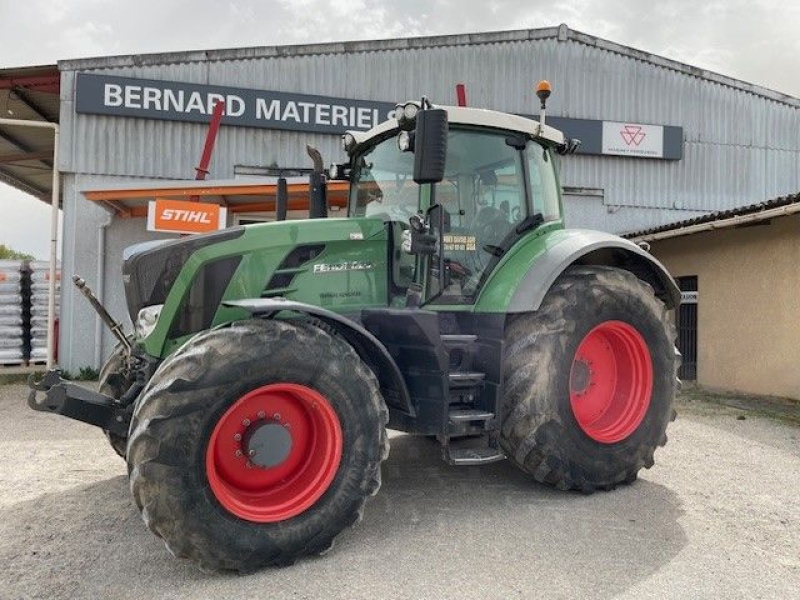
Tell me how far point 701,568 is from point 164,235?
402 inches

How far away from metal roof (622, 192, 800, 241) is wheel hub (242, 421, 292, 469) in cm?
702

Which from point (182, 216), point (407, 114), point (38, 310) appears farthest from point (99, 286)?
point (407, 114)

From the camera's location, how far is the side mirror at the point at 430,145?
3439mm

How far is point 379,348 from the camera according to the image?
136 inches

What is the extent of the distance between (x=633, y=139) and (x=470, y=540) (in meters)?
11.7

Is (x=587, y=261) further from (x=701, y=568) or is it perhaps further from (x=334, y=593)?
(x=334, y=593)

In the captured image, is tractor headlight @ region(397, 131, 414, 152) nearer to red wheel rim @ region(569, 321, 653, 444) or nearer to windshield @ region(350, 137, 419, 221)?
windshield @ region(350, 137, 419, 221)

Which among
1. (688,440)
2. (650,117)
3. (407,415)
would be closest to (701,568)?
(407,415)

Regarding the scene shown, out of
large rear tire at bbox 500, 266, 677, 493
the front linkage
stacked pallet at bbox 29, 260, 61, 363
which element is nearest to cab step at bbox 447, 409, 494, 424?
large rear tire at bbox 500, 266, 677, 493

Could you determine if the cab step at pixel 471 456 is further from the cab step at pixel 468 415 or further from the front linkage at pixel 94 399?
the front linkage at pixel 94 399

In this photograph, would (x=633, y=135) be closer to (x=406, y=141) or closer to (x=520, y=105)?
(x=520, y=105)

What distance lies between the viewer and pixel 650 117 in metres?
13.4

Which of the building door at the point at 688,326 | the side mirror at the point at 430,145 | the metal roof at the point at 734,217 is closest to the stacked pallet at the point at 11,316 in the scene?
the side mirror at the point at 430,145

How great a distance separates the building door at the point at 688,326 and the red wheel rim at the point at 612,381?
6793 mm
